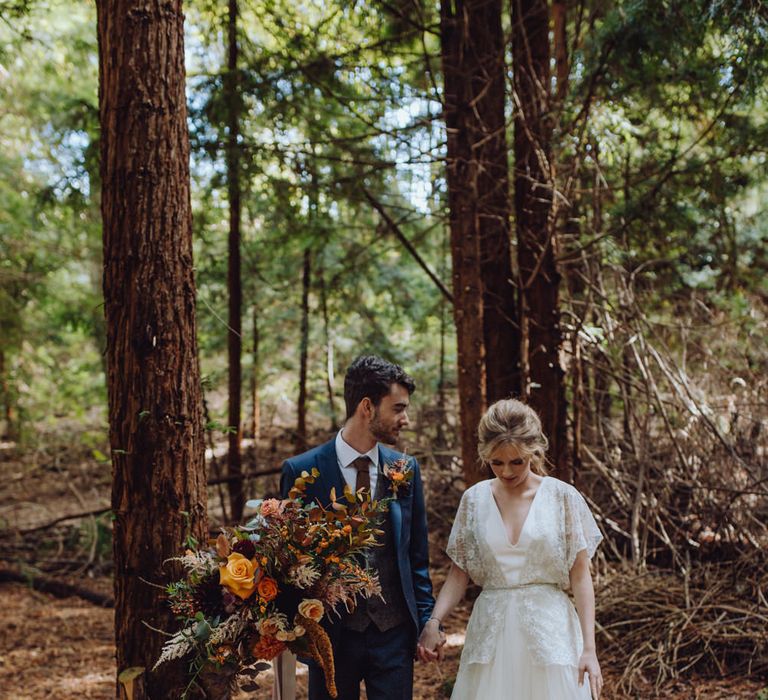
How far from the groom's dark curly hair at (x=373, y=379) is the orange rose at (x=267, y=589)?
0.91m

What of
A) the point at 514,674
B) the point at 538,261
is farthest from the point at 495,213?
the point at 514,674

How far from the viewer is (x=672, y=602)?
6.10 metres

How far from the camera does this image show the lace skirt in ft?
10.3

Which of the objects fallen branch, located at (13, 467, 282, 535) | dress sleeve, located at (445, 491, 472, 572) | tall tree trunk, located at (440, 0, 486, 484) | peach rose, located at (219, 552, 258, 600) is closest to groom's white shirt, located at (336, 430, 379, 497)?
dress sleeve, located at (445, 491, 472, 572)

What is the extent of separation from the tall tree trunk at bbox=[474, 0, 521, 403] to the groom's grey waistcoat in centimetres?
393

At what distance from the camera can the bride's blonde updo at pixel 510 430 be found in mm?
Answer: 3242

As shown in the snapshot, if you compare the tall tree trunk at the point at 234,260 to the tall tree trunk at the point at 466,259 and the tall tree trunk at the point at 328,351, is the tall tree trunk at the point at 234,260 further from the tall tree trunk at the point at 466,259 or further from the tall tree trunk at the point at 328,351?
the tall tree trunk at the point at 466,259

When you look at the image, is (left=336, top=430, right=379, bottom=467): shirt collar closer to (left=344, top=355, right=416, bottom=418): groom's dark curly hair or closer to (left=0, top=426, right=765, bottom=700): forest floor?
(left=344, top=355, right=416, bottom=418): groom's dark curly hair

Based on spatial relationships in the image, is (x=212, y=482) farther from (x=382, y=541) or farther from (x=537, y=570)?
(x=537, y=570)

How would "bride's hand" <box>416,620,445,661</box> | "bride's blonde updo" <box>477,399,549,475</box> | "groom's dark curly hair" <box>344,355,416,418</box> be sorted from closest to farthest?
"bride's blonde updo" <box>477,399,549,475</box> < "bride's hand" <box>416,620,445,661</box> < "groom's dark curly hair" <box>344,355,416,418</box>

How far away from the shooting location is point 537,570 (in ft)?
10.9

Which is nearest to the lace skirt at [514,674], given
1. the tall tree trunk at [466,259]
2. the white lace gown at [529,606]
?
the white lace gown at [529,606]

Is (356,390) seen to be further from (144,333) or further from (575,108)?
(575,108)

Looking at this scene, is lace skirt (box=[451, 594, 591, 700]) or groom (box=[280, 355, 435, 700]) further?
groom (box=[280, 355, 435, 700])
